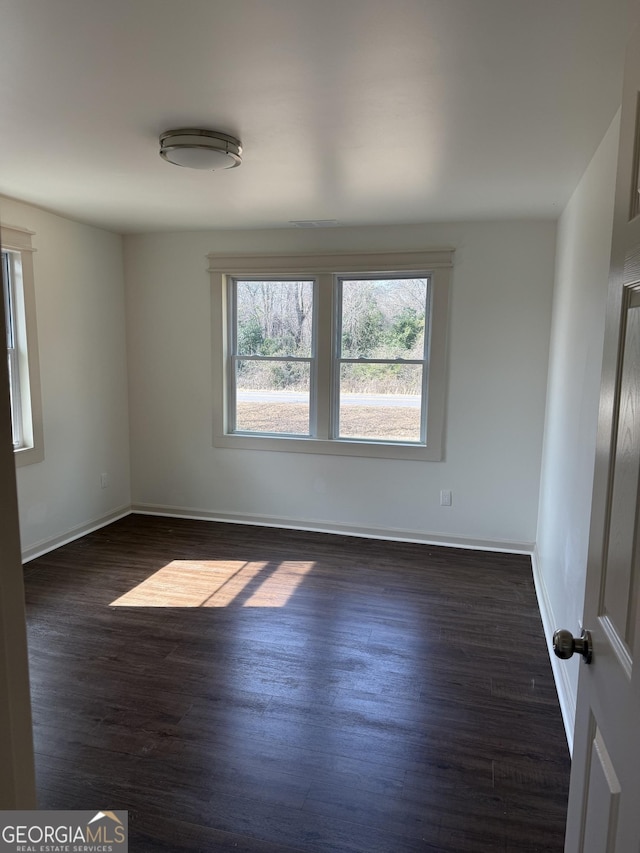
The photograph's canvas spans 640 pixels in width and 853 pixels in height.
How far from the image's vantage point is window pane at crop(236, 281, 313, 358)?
455 centimetres

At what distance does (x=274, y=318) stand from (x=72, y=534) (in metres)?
2.45

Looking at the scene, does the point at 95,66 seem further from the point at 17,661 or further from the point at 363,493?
the point at 363,493

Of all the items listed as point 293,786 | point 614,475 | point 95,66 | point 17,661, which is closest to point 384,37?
point 95,66

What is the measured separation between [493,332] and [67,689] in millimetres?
3528

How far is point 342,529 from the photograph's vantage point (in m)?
4.62

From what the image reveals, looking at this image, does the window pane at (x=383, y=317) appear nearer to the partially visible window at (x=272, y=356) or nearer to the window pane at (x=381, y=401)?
the window pane at (x=381, y=401)

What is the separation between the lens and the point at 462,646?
9.46ft

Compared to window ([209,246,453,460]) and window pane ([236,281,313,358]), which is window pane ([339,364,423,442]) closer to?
window ([209,246,453,460])

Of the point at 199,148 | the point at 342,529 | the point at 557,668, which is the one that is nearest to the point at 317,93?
the point at 199,148

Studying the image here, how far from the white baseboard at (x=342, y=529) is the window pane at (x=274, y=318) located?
1.47 m

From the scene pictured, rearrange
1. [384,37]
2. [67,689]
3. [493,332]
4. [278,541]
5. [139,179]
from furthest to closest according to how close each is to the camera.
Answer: [278,541], [493,332], [139,179], [67,689], [384,37]

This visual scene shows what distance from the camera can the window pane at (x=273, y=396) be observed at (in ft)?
15.3

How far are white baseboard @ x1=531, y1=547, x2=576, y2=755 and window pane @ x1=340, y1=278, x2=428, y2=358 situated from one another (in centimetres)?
193

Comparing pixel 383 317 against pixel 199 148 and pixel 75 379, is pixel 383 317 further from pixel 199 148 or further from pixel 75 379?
pixel 75 379
